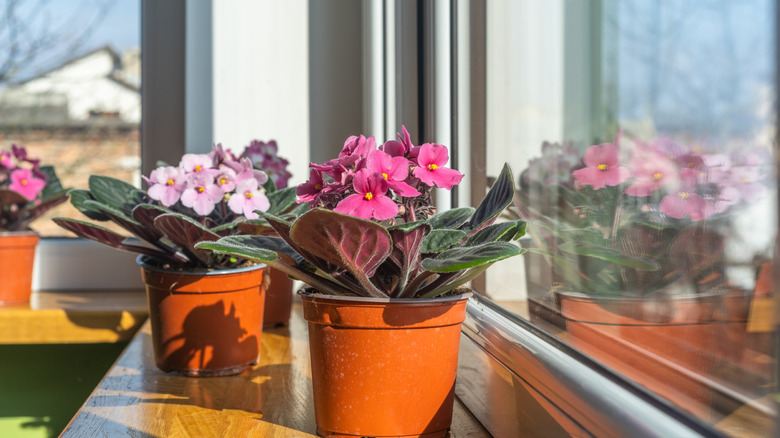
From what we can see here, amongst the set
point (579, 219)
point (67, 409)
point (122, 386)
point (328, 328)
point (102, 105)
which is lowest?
point (67, 409)

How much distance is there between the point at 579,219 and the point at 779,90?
0.27m

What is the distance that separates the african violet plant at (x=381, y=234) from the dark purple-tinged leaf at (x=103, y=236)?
369 mm

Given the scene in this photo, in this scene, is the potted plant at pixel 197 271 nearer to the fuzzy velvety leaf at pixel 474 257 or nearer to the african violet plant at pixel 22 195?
the fuzzy velvety leaf at pixel 474 257

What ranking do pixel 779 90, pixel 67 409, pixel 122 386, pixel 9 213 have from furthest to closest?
pixel 67 409 < pixel 9 213 < pixel 122 386 < pixel 779 90

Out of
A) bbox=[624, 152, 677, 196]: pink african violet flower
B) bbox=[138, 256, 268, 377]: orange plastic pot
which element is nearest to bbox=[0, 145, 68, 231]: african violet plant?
bbox=[138, 256, 268, 377]: orange plastic pot

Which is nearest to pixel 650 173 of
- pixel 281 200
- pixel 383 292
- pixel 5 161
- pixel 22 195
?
pixel 383 292

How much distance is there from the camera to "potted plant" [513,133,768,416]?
377mm

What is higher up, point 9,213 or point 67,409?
point 9,213

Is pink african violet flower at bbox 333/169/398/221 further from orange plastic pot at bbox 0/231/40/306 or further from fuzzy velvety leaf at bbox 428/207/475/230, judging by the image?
orange plastic pot at bbox 0/231/40/306

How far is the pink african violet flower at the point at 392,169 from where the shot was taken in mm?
574

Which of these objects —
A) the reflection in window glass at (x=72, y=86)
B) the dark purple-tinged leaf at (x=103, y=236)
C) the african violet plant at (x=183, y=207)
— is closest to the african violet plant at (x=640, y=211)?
the african violet plant at (x=183, y=207)

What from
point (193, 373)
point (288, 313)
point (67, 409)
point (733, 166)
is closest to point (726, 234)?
point (733, 166)

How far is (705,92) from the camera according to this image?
1.25ft

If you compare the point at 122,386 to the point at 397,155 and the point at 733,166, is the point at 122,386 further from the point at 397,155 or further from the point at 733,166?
the point at 733,166
